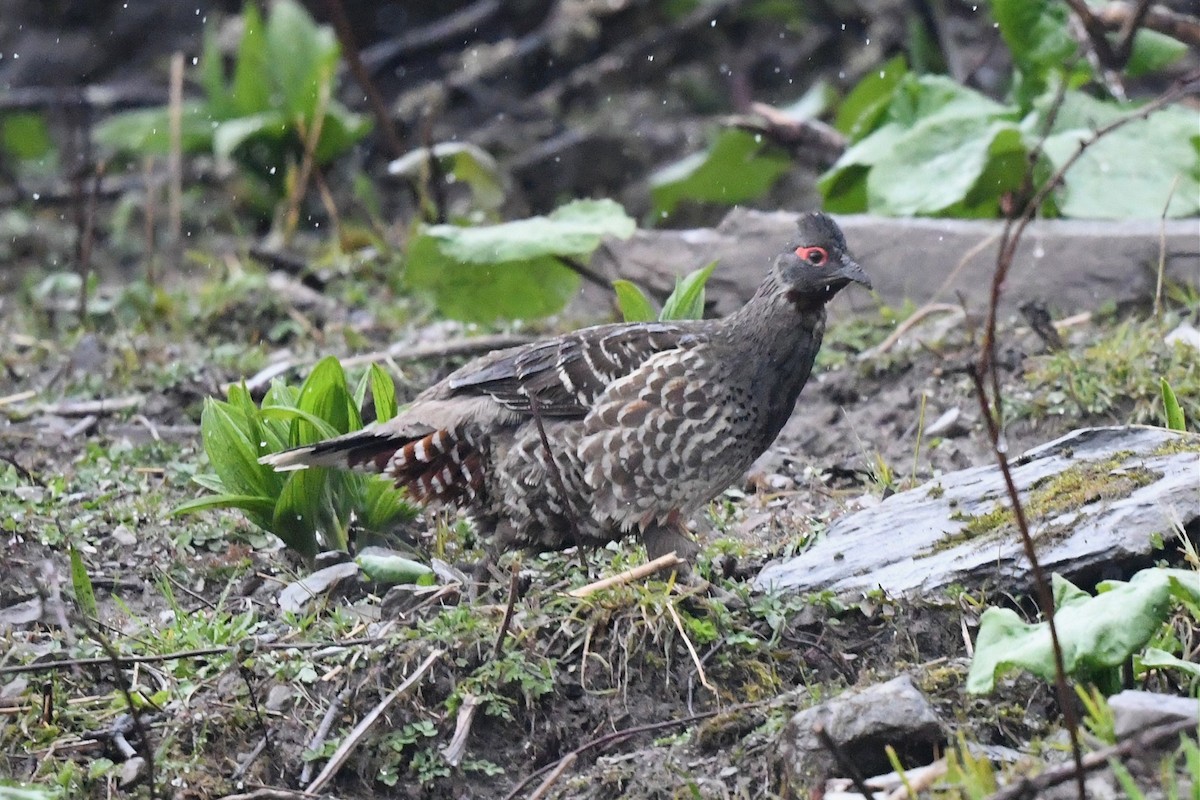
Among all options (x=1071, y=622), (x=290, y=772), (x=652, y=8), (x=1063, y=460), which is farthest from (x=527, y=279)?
(x=652, y=8)

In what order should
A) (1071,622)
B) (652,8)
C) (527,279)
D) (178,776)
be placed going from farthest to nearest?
(652,8) < (527,279) < (178,776) < (1071,622)

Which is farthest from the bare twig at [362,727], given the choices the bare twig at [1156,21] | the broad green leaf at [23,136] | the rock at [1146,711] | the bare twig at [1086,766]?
the broad green leaf at [23,136]

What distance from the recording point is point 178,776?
334cm

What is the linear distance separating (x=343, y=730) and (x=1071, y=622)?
5.45 ft

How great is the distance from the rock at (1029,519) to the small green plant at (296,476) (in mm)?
1265

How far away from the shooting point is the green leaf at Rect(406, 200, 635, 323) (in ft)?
18.2

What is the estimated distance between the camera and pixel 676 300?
4961 mm

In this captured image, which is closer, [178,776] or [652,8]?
[178,776]

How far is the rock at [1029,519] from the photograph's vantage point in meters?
3.55

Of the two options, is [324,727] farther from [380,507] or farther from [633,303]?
[633,303]

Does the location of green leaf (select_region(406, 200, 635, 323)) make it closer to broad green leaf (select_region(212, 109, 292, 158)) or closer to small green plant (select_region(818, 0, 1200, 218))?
small green plant (select_region(818, 0, 1200, 218))

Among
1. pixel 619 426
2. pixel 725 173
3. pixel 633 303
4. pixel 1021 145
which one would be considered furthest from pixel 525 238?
pixel 725 173

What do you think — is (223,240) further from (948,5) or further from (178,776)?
(178,776)

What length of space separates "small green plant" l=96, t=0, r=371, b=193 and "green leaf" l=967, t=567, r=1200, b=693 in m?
5.68
